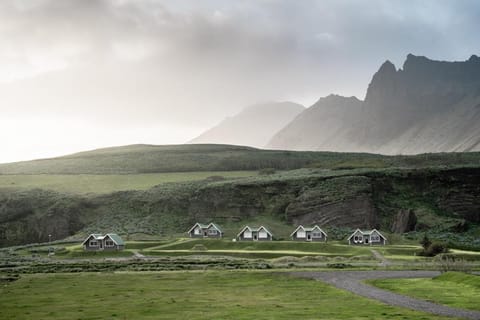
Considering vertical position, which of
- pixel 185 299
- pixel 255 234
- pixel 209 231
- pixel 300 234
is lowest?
pixel 185 299

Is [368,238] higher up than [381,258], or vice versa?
[368,238]

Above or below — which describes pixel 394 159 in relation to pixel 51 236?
above

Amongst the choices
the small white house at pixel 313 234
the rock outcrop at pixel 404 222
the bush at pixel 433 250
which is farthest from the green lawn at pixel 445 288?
the rock outcrop at pixel 404 222

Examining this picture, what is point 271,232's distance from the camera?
392ft

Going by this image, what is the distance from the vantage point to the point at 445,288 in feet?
166

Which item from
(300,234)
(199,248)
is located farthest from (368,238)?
(199,248)

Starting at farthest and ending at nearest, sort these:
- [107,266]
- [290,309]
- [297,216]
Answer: [297,216]
[107,266]
[290,309]

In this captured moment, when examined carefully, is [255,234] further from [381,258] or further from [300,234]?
[381,258]

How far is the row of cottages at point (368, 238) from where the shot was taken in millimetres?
102400

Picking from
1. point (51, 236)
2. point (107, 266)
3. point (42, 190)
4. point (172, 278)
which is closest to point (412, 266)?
point (172, 278)

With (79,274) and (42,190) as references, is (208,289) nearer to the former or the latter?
(79,274)

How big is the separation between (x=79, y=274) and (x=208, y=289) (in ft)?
72.3

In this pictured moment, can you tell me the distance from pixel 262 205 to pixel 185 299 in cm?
9610

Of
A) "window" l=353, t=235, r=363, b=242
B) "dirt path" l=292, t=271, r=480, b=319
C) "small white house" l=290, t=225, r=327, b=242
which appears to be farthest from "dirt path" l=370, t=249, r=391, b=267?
"small white house" l=290, t=225, r=327, b=242
